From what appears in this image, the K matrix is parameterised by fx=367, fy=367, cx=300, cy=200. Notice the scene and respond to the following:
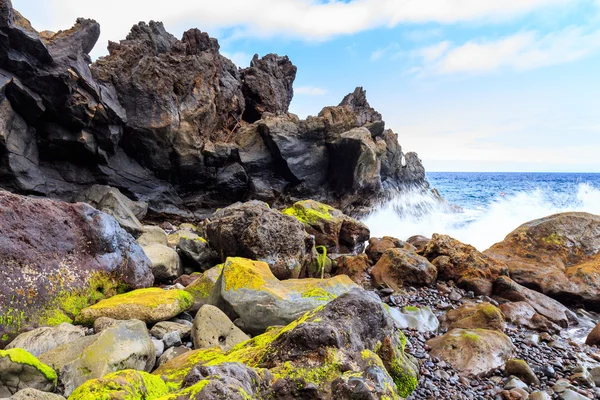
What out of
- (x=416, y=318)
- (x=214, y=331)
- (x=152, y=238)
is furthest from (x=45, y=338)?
(x=152, y=238)

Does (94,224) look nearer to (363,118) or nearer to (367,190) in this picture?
(367,190)

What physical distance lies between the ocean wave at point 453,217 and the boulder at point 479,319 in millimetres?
11209

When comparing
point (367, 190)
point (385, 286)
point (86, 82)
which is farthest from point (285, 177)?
point (385, 286)

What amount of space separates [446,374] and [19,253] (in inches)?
251

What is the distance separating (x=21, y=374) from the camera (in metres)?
3.23

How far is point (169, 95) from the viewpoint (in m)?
18.4

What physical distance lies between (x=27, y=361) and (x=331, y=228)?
1044cm

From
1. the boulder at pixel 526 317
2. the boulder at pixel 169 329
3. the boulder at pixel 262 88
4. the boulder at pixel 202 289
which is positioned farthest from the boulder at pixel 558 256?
the boulder at pixel 262 88

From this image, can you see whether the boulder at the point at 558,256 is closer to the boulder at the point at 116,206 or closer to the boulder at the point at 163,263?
the boulder at the point at 163,263

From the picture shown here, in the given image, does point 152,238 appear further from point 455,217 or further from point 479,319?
point 455,217

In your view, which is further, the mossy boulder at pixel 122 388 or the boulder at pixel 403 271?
the boulder at pixel 403 271

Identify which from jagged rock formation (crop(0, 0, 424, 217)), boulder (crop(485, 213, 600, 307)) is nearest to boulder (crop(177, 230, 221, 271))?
boulder (crop(485, 213, 600, 307))

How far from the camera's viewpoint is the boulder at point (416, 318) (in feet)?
22.4

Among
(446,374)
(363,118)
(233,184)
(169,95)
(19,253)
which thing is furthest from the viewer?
(363,118)
